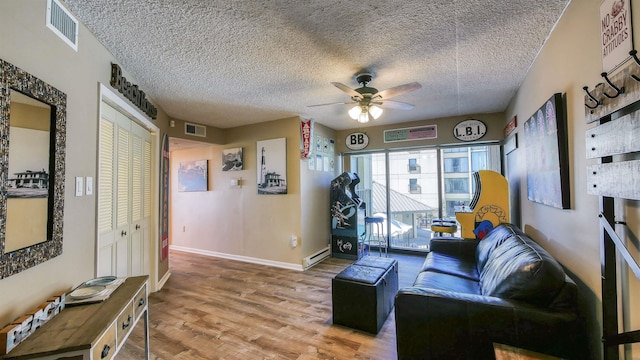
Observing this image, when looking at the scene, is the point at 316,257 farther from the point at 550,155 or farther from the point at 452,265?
the point at 550,155

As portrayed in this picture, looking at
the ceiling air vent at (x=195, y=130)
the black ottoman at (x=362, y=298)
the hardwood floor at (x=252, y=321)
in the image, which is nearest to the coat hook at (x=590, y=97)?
the black ottoman at (x=362, y=298)

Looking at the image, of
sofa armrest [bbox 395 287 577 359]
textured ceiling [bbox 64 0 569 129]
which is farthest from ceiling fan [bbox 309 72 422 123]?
sofa armrest [bbox 395 287 577 359]

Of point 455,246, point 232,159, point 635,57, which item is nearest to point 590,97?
point 635,57

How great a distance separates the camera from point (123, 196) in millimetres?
2645

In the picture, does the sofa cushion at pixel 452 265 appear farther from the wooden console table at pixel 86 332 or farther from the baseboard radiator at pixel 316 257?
the wooden console table at pixel 86 332

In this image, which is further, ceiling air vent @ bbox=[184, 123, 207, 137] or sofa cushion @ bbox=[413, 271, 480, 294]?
ceiling air vent @ bbox=[184, 123, 207, 137]

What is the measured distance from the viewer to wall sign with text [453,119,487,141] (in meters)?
4.25

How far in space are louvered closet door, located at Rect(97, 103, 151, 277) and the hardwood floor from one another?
25.2 inches

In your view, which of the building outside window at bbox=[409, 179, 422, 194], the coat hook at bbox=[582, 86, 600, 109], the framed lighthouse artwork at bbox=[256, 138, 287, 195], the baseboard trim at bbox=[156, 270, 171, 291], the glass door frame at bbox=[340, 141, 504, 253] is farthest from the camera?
the building outside window at bbox=[409, 179, 422, 194]

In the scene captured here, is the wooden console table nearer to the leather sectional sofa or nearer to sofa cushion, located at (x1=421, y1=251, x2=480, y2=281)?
the leather sectional sofa

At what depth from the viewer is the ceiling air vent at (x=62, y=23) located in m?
1.46

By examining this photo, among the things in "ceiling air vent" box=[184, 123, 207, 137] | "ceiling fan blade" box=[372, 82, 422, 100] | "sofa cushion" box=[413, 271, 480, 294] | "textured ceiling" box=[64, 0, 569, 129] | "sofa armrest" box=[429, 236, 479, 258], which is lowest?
"sofa cushion" box=[413, 271, 480, 294]

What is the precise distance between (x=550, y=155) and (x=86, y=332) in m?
2.94

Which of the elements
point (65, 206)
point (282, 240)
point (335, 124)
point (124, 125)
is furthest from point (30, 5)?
point (335, 124)
